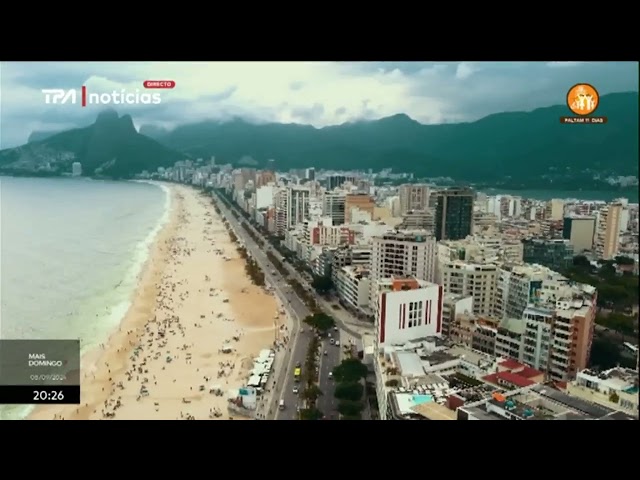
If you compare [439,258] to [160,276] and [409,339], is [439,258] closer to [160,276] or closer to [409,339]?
[409,339]

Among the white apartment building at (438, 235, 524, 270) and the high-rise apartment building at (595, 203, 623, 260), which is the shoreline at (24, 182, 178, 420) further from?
the high-rise apartment building at (595, 203, 623, 260)

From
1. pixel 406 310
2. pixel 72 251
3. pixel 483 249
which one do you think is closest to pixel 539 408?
pixel 406 310

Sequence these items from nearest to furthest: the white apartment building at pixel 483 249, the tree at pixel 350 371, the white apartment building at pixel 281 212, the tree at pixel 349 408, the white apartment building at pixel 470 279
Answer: the tree at pixel 349 408 → the tree at pixel 350 371 → the white apartment building at pixel 281 212 → the white apartment building at pixel 470 279 → the white apartment building at pixel 483 249

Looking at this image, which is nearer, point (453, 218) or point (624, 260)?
point (624, 260)

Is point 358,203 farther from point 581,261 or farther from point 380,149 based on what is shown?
point 581,261

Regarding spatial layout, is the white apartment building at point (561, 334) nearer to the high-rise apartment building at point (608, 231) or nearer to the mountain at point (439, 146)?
the high-rise apartment building at point (608, 231)

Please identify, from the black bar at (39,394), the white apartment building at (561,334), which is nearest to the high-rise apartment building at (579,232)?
the white apartment building at (561,334)
